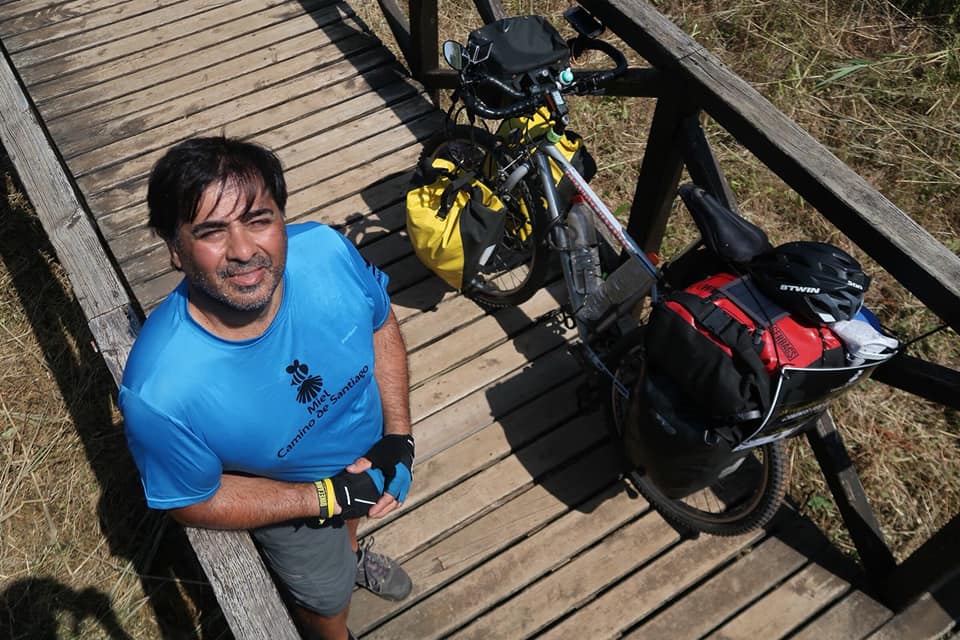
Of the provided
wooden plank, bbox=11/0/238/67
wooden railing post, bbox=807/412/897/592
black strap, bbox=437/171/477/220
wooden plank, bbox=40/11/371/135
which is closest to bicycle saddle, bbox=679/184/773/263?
wooden railing post, bbox=807/412/897/592

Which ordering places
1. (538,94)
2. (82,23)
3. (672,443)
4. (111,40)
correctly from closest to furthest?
(672,443)
(538,94)
(111,40)
(82,23)

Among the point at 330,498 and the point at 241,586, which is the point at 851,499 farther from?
the point at 241,586

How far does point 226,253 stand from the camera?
2211mm

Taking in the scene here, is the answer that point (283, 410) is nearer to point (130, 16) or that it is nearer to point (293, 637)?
point (293, 637)

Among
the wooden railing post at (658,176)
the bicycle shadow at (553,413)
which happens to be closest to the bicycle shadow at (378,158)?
the bicycle shadow at (553,413)

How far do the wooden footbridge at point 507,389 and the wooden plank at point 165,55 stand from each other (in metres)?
0.23

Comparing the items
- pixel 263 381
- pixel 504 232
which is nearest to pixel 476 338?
pixel 504 232

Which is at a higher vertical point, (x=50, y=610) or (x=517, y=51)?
(x=517, y=51)

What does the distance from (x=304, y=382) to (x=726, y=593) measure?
2126 millimetres

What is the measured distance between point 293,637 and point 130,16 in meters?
5.39

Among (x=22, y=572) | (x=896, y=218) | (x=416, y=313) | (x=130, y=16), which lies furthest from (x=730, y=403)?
(x=130, y=16)

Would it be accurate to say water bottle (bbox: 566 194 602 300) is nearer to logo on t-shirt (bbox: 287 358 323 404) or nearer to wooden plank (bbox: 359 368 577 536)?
wooden plank (bbox: 359 368 577 536)

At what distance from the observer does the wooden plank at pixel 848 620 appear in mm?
3125

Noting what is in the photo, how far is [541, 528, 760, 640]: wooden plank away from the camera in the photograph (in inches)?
125
